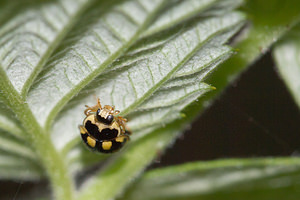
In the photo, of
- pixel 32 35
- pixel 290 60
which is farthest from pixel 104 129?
pixel 290 60

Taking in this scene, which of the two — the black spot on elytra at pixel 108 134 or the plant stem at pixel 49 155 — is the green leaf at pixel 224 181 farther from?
the plant stem at pixel 49 155

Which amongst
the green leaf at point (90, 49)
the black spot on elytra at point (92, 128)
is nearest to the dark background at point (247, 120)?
the black spot on elytra at point (92, 128)

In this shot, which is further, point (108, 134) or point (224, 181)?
point (108, 134)

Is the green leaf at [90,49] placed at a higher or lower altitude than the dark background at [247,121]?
higher

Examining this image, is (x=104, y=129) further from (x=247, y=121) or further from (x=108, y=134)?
(x=247, y=121)

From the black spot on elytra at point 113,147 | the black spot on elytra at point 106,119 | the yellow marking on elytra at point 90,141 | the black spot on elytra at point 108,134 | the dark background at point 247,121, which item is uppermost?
the black spot on elytra at point 106,119
